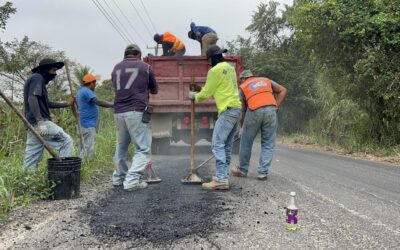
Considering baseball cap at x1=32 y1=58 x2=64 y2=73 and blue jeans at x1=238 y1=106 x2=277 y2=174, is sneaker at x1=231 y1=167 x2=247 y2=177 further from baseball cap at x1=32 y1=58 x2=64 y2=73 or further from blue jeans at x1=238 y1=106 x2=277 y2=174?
baseball cap at x1=32 y1=58 x2=64 y2=73

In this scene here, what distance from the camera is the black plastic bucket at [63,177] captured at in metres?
4.84

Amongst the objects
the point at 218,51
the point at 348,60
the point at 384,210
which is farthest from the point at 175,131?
the point at 384,210

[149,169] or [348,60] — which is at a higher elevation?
[348,60]

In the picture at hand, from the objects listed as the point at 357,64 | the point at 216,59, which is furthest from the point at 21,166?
the point at 357,64

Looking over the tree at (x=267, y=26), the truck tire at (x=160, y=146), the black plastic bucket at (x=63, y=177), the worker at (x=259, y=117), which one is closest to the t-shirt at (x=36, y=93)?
the black plastic bucket at (x=63, y=177)

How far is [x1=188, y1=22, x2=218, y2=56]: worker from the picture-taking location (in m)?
9.30

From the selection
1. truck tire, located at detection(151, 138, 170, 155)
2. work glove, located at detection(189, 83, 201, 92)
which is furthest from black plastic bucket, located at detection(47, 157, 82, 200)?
truck tire, located at detection(151, 138, 170, 155)

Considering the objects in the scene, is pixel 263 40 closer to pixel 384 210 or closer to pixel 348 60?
pixel 348 60

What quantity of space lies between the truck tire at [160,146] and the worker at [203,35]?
89.0 inches

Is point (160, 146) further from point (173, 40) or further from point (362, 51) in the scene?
point (362, 51)

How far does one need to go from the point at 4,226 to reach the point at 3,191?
68 cm

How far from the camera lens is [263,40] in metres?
29.0

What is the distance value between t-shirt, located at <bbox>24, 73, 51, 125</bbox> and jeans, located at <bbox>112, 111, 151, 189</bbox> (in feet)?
3.07

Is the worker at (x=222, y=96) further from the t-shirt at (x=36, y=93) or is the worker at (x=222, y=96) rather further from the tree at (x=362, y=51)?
the tree at (x=362, y=51)
